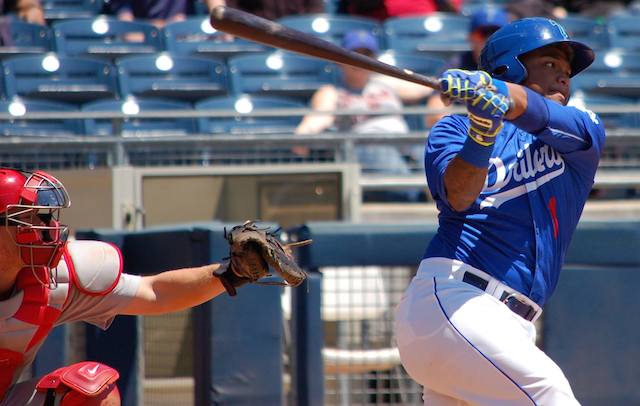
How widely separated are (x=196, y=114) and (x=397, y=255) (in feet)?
6.40

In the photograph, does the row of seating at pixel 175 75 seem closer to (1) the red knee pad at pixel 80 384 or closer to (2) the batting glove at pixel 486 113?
(1) the red knee pad at pixel 80 384

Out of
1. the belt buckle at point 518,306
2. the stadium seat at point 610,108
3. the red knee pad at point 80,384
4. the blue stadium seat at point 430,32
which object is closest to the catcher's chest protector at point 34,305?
the red knee pad at point 80,384

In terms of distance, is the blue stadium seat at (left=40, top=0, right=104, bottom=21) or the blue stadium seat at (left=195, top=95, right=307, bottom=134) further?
the blue stadium seat at (left=40, top=0, right=104, bottom=21)

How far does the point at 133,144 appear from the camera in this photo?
5957mm

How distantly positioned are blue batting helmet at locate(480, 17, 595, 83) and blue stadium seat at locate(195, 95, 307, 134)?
397 cm

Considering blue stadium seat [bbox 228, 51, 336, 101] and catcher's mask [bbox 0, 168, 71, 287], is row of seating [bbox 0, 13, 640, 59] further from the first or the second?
catcher's mask [bbox 0, 168, 71, 287]

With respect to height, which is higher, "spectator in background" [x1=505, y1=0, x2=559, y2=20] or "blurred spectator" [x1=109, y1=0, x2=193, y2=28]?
"blurred spectator" [x1=109, y1=0, x2=193, y2=28]

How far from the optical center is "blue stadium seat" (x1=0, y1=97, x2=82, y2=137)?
6.25m

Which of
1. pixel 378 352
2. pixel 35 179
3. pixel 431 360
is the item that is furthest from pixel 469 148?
pixel 378 352

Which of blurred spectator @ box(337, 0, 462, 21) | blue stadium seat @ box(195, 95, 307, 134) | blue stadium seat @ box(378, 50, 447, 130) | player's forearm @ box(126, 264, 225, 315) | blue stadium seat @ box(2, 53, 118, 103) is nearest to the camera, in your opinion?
player's forearm @ box(126, 264, 225, 315)

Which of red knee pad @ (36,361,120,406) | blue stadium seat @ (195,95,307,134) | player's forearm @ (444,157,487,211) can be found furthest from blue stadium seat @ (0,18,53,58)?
player's forearm @ (444,157,487,211)

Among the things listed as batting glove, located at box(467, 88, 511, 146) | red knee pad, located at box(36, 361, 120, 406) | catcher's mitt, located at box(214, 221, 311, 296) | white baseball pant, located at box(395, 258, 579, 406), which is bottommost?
red knee pad, located at box(36, 361, 120, 406)

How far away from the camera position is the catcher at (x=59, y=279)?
9.87 feet

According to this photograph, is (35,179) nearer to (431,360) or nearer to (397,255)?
(431,360)
